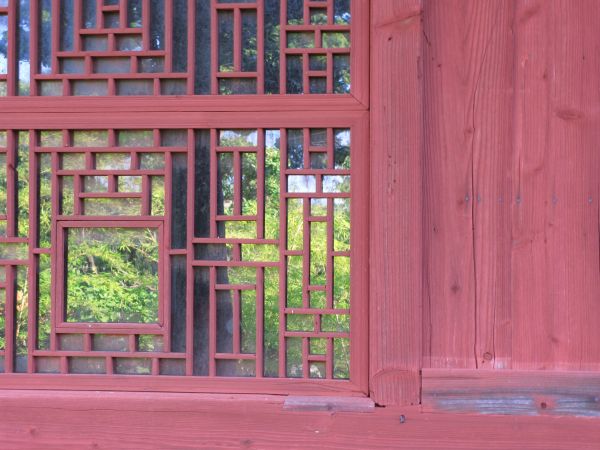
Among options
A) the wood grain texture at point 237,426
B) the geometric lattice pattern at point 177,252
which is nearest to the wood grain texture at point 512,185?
the wood grain texture at point 237,426

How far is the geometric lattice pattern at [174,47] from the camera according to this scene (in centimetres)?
169

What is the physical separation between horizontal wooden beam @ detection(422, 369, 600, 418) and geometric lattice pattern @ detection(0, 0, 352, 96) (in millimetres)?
962

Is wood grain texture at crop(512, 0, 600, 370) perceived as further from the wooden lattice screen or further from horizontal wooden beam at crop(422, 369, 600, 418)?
the wooden lattice screen

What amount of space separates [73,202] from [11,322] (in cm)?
43

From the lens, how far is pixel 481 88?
1.65 m

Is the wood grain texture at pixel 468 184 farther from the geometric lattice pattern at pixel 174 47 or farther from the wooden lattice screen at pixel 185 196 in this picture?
the geometric lattice pattern at pixel 174 47

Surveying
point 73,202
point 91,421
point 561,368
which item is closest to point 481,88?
point 561,368

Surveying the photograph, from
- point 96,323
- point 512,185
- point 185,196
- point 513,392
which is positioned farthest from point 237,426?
point 512,185

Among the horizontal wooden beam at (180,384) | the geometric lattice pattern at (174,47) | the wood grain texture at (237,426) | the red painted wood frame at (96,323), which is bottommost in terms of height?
the wood grain texture at (237,426)

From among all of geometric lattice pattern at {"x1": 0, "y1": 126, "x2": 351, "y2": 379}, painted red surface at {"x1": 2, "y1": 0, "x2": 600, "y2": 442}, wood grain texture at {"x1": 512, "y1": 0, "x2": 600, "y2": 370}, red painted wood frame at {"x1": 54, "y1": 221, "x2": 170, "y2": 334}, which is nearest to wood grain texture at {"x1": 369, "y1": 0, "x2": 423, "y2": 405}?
painted red surface at {"x1": 2, "y1": 0, "x2": 600, "y2": 442}

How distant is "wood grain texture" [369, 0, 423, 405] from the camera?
5.27ft

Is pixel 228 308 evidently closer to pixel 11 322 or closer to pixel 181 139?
pixel 181 139

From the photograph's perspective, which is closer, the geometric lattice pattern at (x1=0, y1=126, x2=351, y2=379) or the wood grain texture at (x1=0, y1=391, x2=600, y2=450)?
the wood grain texture at (x1=0, y1=391, x2=600, y2=450)

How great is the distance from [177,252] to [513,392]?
1.10m
